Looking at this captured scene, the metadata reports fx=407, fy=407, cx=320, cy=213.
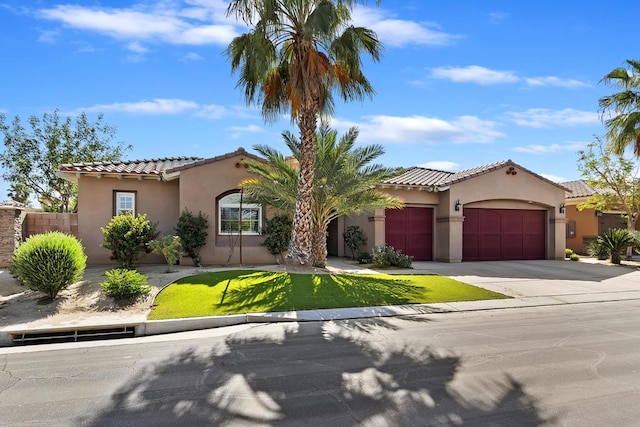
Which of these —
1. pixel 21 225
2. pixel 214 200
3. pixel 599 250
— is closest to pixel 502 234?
pixel 599 250

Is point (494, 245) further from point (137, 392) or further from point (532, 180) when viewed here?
point (137, 392)

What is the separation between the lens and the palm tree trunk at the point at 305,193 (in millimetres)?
13672

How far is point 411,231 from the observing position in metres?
19.9

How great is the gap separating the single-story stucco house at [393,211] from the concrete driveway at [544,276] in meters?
2.02

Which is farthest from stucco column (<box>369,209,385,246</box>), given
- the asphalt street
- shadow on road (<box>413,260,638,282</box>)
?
the asphalt street

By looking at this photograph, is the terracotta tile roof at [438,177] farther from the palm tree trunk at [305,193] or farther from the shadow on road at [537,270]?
the palm tree trunk at [305,193]

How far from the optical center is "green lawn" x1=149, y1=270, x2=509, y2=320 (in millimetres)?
9219

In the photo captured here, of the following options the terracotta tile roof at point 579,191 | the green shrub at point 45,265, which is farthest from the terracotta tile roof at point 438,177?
the green shrub at point 45,265

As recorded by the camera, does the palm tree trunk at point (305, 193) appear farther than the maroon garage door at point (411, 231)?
No

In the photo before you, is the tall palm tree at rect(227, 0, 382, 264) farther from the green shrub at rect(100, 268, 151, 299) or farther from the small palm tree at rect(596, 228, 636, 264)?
the small palm tree at rect(596, 228, 636, 264)

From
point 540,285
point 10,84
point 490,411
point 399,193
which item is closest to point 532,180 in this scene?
point 399,193

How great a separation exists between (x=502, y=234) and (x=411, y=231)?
496cm

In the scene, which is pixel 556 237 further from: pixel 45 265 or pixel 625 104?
pixel 45 265

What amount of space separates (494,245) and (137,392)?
761 inches
